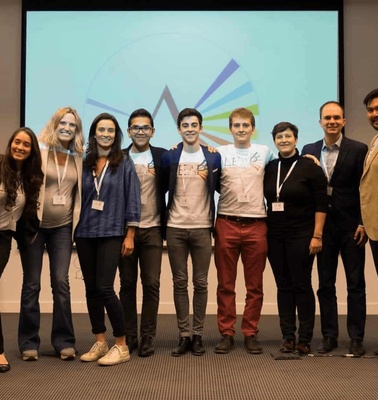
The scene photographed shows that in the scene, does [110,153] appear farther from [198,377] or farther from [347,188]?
[347,188]

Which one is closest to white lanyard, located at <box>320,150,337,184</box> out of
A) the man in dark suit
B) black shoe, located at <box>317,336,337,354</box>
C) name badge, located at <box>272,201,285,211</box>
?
the man in dark suit

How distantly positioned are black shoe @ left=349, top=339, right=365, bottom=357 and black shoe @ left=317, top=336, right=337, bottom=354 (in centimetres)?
12

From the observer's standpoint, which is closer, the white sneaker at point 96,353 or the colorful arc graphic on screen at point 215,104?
the white sneaker at point 96,353

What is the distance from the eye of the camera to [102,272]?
10.5 feet

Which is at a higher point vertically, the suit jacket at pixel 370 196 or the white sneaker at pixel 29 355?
the suit jacket at pixel 370 196

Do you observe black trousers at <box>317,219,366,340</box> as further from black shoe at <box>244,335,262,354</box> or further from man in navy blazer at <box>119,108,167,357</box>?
man in navy blazer at <box>119,108,167,357</box>

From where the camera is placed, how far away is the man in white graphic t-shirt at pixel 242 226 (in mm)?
3496

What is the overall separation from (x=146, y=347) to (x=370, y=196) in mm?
1627

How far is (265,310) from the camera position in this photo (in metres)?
5.22

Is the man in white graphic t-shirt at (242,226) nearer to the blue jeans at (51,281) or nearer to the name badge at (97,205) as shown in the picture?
the name badge at (97,205)

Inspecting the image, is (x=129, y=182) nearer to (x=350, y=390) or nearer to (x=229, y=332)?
(x=229, y=332)

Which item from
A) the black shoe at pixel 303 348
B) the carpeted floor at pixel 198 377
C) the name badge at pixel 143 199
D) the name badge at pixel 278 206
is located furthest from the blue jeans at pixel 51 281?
the black shoe at pixel 303 348

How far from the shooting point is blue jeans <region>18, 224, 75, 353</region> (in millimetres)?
3326

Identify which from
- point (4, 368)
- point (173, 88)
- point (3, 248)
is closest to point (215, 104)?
point (173, 88)
